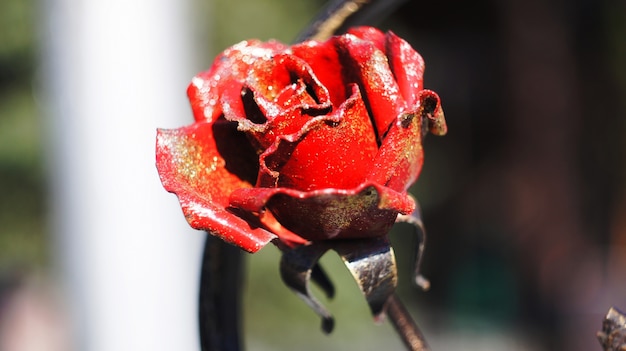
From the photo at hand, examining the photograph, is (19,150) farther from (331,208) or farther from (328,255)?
(331,208)

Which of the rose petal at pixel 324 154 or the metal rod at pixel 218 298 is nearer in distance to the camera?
the rose petal at pixel 324 154

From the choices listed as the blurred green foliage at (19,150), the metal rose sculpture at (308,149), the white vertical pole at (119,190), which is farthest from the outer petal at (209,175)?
the blurred green foliage at (19,150)

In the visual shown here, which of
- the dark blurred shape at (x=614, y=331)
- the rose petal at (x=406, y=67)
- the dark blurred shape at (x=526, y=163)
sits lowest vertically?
the dark blurred shape at (x=526, y=163)

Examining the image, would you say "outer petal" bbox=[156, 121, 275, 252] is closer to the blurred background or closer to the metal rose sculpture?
the metal rose sculpture

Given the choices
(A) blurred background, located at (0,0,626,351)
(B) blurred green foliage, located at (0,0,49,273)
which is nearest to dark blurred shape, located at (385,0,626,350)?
(A) blurred background, located at (0,0,626,351)

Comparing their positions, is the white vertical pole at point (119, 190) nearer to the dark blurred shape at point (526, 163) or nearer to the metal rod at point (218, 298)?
the metal rod at point (218, 298)

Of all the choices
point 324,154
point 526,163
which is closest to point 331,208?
point 324,154

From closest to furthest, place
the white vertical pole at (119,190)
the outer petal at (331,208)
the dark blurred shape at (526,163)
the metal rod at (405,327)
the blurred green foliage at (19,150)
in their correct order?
1. the outer petal at (331,208)
2. the metal rod at (405,327)
3. the white vertical pole at (119,190)
4. the dark blurred shape at (526,163)
5. the blurred green foliage at (19,150)
